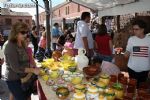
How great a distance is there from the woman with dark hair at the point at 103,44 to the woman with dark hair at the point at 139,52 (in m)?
2.29

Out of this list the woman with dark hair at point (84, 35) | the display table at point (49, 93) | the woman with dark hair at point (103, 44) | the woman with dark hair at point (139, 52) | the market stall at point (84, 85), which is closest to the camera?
the market stall at point (84, 85)

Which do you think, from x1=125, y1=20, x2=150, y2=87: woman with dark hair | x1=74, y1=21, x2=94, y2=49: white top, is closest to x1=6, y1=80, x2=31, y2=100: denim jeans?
Result: x1=125, y1=20, x2=150, y2=87: woman with dark hair

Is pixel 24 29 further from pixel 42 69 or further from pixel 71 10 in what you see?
pixel 71 10

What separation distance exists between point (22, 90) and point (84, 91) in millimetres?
1161

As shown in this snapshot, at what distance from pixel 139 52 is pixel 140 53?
→ 0.02m

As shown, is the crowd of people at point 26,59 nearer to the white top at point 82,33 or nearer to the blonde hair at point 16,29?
the blonde hair at point 16,29

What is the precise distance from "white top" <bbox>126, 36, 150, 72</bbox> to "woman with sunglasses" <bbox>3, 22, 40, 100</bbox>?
1103mm

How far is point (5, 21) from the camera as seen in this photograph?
5650 cm

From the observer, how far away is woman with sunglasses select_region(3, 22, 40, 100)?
10.6ft

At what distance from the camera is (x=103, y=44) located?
19.7ft

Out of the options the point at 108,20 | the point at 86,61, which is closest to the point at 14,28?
the point at 86,61

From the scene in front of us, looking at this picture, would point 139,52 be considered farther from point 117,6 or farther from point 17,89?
point 117,6

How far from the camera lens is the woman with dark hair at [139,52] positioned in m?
3.50

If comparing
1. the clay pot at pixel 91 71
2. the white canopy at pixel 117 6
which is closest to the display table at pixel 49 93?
the clay pot at pixel 91 71
